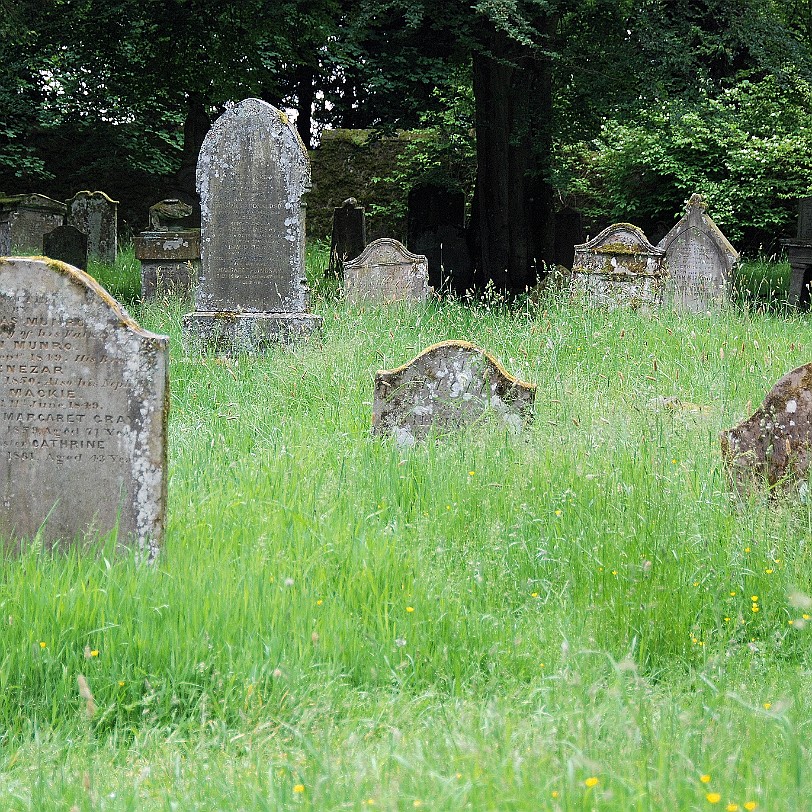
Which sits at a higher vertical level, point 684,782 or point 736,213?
point 736,213

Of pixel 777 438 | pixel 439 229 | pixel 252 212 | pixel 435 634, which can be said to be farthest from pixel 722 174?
pixel 435 634

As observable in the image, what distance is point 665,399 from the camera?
656 cm

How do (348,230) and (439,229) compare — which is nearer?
(439,229)

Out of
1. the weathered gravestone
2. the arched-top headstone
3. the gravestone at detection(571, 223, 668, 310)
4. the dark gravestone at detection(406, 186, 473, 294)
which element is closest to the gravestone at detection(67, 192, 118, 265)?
the dark gravestone at detection(406, 186, 473, 294)

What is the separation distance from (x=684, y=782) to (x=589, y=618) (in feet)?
4.46

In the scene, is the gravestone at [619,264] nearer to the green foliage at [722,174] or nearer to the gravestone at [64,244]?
the green foliage at [722,174]

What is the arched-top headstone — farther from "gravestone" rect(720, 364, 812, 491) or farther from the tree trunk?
"gravestone" rect(720, 364, 812, 491)

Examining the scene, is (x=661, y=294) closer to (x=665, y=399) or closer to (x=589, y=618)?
(x=665, y=399)

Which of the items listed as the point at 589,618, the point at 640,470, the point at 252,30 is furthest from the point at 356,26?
the point at 589,618

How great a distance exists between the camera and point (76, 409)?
14.7 ft

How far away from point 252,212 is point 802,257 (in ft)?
26.4

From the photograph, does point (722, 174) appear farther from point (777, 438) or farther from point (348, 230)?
point (777, 438)

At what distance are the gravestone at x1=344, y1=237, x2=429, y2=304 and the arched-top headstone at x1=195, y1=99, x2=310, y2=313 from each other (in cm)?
236

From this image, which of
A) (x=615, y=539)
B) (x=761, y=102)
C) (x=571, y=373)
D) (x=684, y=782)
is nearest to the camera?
(x=684, y=782)
